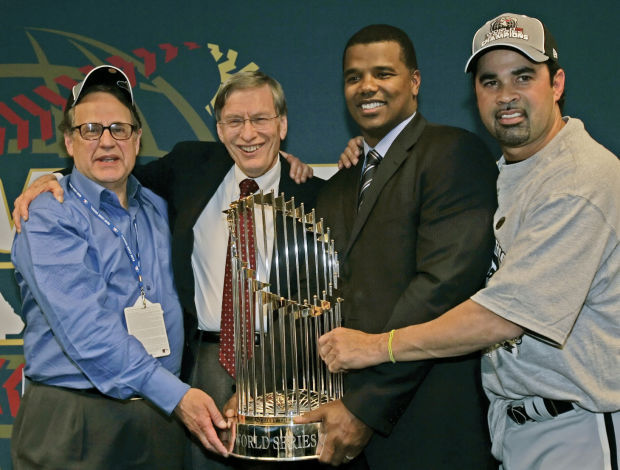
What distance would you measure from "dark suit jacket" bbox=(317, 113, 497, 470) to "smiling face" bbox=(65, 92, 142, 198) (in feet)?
2.57

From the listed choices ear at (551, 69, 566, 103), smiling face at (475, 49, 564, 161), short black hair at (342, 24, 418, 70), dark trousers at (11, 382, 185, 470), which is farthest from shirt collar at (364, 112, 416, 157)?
dark trousers at (11, 382, 185, 470)

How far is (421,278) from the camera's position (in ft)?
5.95

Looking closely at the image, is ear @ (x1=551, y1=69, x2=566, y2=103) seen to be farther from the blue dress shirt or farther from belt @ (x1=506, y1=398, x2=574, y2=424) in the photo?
the blue dress shirt

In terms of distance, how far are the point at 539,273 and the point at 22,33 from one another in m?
2.61

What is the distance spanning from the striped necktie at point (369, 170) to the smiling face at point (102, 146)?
2.51 ft

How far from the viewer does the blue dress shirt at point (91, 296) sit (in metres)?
2.03

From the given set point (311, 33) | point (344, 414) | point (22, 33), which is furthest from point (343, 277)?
point (22, 33)

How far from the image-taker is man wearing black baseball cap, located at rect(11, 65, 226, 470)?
203 centimetres

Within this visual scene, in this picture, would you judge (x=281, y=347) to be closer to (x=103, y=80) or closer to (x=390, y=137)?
(x=390, y=137)

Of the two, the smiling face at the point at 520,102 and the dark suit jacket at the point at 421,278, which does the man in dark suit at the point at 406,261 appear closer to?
the dark suit jacket at the point at 421,278

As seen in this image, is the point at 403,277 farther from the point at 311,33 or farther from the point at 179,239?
the point at 311,33

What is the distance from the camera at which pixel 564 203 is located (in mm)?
1573

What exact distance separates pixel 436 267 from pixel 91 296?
0.99 m

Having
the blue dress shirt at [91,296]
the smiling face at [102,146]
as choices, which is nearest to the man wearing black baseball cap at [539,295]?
the blue dress shirt at [91,296]
